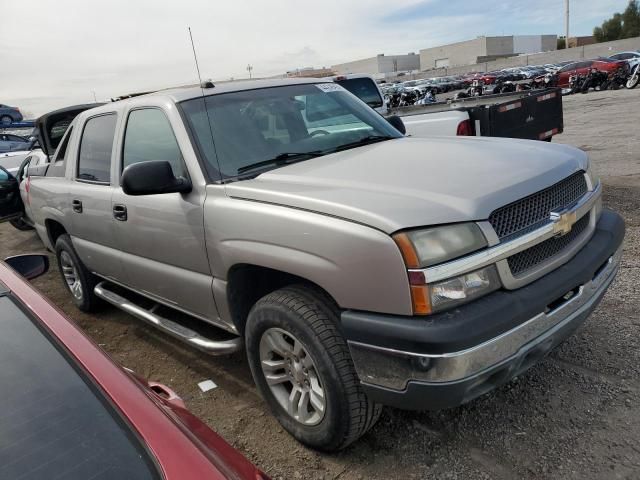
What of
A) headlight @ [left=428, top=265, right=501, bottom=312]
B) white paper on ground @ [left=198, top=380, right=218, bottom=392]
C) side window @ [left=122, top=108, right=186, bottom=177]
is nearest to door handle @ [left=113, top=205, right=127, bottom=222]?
side window @ [left=122, top=108, right=186, bottom=177]

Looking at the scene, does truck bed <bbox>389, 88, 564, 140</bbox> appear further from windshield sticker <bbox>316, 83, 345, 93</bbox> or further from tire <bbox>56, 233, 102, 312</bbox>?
tire <bbox>56, 233, 102, 312</bbox>

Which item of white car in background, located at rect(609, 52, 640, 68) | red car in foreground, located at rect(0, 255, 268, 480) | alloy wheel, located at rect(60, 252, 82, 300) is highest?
red car in foreground, located at rect(0, 255, 268, 480)

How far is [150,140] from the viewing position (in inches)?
138

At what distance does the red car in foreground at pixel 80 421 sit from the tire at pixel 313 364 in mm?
807

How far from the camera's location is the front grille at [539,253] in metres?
2.30

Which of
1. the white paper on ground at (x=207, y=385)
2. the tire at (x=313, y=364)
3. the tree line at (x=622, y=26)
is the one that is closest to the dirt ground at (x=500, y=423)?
the white paper on ground at (x=207, y=385)

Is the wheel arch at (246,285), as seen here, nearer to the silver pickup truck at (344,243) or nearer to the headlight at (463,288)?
the silver pickup truck at (344,243)

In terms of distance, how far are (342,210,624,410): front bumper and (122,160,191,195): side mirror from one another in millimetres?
1314

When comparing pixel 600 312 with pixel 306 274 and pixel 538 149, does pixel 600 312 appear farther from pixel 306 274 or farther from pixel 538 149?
pixel 306 274

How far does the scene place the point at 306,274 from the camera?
2.38 metres

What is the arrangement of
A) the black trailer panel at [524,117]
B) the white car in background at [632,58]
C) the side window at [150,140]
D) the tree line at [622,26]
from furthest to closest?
1. the tree line at [622,26]
2. the white car in background at [632,58]
3. the black trailer panel at [524,117]
4. the side window at [150,140]

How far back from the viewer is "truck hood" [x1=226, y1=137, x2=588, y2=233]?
7.15ft

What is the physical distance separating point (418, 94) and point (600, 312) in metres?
32.6

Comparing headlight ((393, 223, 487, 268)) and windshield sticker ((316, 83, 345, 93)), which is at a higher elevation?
windshield sticker ((316, 83, 345, 93))
